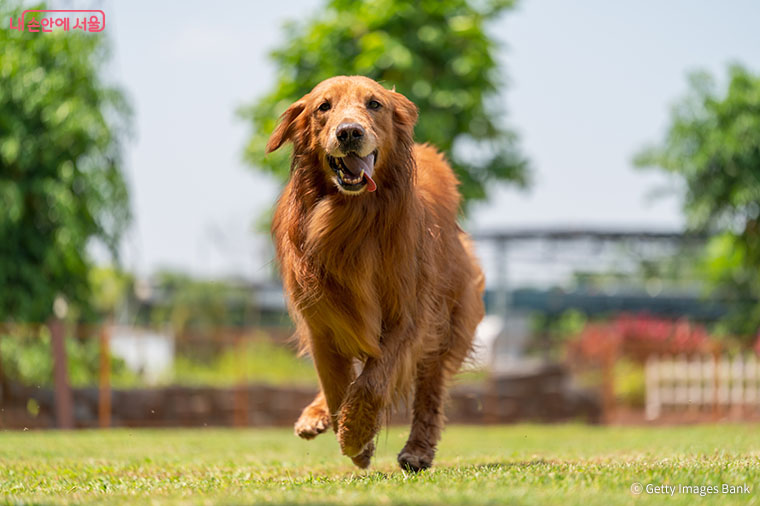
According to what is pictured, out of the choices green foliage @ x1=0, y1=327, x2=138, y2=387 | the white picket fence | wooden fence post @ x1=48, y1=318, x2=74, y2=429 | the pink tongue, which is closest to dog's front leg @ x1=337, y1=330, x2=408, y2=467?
the pink tongue

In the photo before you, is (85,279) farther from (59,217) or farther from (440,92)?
(440,92)

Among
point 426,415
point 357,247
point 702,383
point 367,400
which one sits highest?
point 357,247

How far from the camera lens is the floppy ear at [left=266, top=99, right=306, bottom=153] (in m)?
5.73

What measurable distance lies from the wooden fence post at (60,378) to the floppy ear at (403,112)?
1145 centimetres

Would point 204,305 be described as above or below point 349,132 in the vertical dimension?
below

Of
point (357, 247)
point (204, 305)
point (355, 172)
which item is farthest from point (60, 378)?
point (204, 305)

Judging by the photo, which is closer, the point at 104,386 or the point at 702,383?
the point at 104,386

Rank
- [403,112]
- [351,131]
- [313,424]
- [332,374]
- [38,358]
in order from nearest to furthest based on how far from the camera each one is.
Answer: [351,131]
[403,112]
[332,374]
[313,424]
[38,358]

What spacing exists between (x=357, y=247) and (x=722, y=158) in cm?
1713

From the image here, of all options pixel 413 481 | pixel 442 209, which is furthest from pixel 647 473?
pixel 442 209

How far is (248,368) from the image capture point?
1948cm

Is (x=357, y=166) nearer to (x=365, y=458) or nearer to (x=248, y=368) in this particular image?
(x=365, y=458)

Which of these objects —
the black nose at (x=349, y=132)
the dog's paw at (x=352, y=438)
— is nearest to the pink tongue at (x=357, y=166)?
the black nose at (x=349, y=132)

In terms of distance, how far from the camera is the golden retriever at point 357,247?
536cm
